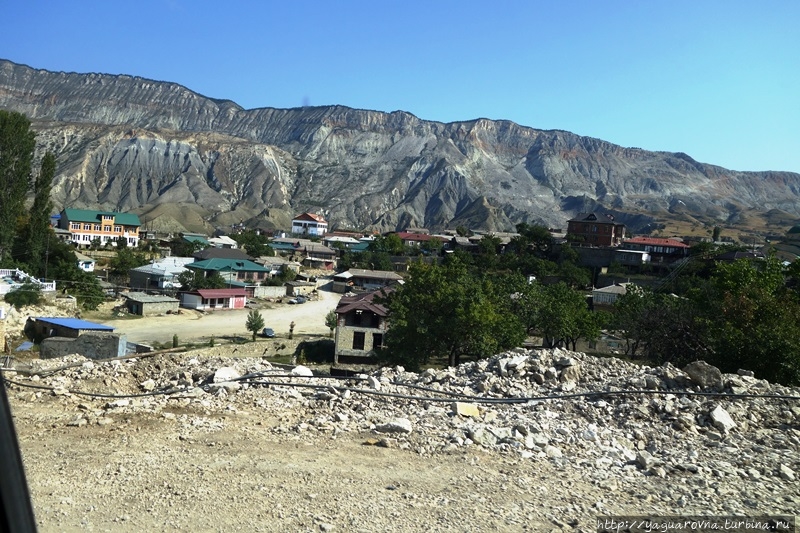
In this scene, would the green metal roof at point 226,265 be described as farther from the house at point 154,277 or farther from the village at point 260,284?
the house at point 154,277

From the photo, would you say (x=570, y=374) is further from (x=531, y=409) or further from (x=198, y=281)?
(x=198, y=281)

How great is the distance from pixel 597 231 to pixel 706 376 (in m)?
56.1

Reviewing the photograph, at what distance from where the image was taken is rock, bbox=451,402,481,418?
6613 mm

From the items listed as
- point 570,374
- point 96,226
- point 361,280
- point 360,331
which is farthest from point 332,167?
point 570,374

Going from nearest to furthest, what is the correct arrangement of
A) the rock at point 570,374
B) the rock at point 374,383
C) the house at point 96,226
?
the rock at point 374,383 → the rock at point 570,374 → the house at point 96,226

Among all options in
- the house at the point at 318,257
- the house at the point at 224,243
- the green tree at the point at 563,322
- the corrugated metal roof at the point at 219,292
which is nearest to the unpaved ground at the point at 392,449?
the green tree at the point at 563,322

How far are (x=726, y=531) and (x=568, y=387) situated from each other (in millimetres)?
3194

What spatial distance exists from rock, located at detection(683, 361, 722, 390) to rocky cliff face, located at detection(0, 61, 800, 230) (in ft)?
260

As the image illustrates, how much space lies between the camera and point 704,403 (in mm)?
6785

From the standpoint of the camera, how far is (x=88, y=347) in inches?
480

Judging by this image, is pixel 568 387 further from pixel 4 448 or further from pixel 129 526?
pixel 4 448

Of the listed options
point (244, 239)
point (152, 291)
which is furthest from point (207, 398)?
point (244, 239)

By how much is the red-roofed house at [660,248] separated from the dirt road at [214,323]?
27.9m

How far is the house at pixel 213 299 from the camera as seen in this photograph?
1323 inches
